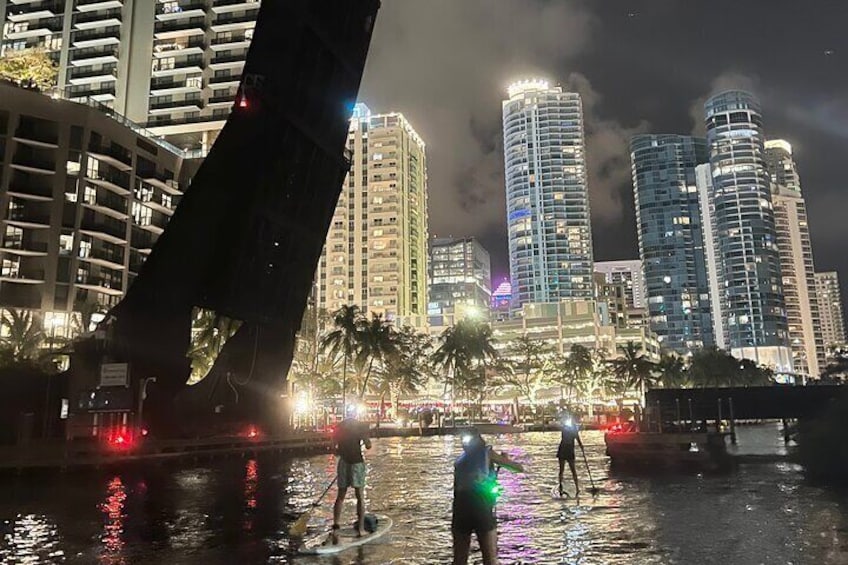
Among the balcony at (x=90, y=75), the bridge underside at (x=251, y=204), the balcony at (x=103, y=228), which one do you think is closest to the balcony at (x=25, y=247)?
the balcony at (x=103, y=228)

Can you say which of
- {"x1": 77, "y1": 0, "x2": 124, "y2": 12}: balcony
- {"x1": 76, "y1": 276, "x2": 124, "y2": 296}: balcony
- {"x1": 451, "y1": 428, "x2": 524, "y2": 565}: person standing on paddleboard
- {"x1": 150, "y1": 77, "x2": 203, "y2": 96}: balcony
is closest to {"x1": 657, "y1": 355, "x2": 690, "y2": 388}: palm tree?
{"x1": 76, "y1": 276, "x2": 124, "y2": 296}: balcony

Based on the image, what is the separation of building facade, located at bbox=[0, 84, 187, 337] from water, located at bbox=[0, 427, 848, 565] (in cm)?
5128

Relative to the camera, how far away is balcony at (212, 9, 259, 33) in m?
101

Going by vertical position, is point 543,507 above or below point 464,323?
below

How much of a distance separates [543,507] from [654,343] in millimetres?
163434

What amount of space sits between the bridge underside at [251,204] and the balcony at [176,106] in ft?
234

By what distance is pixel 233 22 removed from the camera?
332 ft

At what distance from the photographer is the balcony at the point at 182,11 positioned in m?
102

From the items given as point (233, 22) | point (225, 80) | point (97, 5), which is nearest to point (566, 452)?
point (225, 80)

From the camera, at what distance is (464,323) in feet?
297

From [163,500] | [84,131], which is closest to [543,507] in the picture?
[163,500]

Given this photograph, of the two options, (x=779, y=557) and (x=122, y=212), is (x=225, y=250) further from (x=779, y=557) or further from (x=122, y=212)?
(x=122, y=212)

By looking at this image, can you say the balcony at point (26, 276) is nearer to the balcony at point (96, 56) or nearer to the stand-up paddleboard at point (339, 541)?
the balcony at point (96, 56)

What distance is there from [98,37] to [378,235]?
89.6 meters
